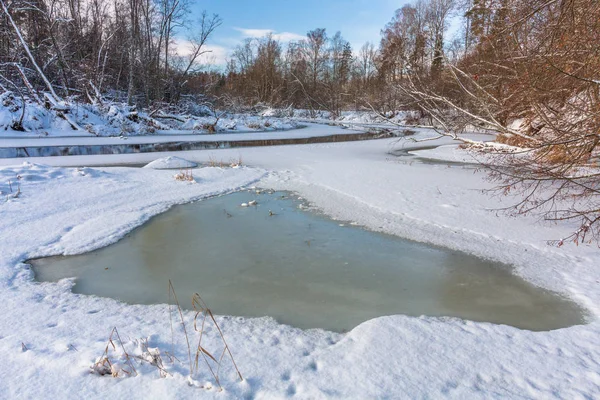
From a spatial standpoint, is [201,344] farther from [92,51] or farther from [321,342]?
[92,51]

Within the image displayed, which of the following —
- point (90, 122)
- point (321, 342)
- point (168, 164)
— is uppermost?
point (90, 122)

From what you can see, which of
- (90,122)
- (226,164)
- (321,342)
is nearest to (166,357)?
(321,342)

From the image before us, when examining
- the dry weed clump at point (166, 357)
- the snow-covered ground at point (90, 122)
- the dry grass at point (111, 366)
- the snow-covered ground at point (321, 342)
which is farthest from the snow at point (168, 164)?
the snow-covered ground at point (90, 122)

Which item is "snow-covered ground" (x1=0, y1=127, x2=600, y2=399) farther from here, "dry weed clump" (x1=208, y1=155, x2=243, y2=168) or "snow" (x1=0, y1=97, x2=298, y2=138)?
"snow" (x1=0, y1=97, x2=298, y2=138)

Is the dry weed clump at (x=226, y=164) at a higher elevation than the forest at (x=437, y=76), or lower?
lower

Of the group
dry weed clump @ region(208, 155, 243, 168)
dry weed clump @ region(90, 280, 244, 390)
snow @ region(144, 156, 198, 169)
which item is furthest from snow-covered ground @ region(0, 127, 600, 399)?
dry weed clump @ region(208, 155, 243, 168)

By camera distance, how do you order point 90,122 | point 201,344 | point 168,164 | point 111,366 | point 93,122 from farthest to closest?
point 93,122
point 90,122
point 168,164
point 201,344
point 111,366

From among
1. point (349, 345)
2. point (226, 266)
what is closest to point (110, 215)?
point (226, 266)

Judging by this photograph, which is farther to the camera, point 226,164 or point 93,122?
point 93,122

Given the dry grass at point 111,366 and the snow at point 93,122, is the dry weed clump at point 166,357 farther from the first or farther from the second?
the snow at point 93,122

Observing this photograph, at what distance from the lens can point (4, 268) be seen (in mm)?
3557

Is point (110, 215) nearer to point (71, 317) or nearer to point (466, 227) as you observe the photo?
point (71, 317)

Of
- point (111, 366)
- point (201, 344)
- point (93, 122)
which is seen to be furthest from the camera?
point (93, 122)

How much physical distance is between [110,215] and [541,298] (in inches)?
215
